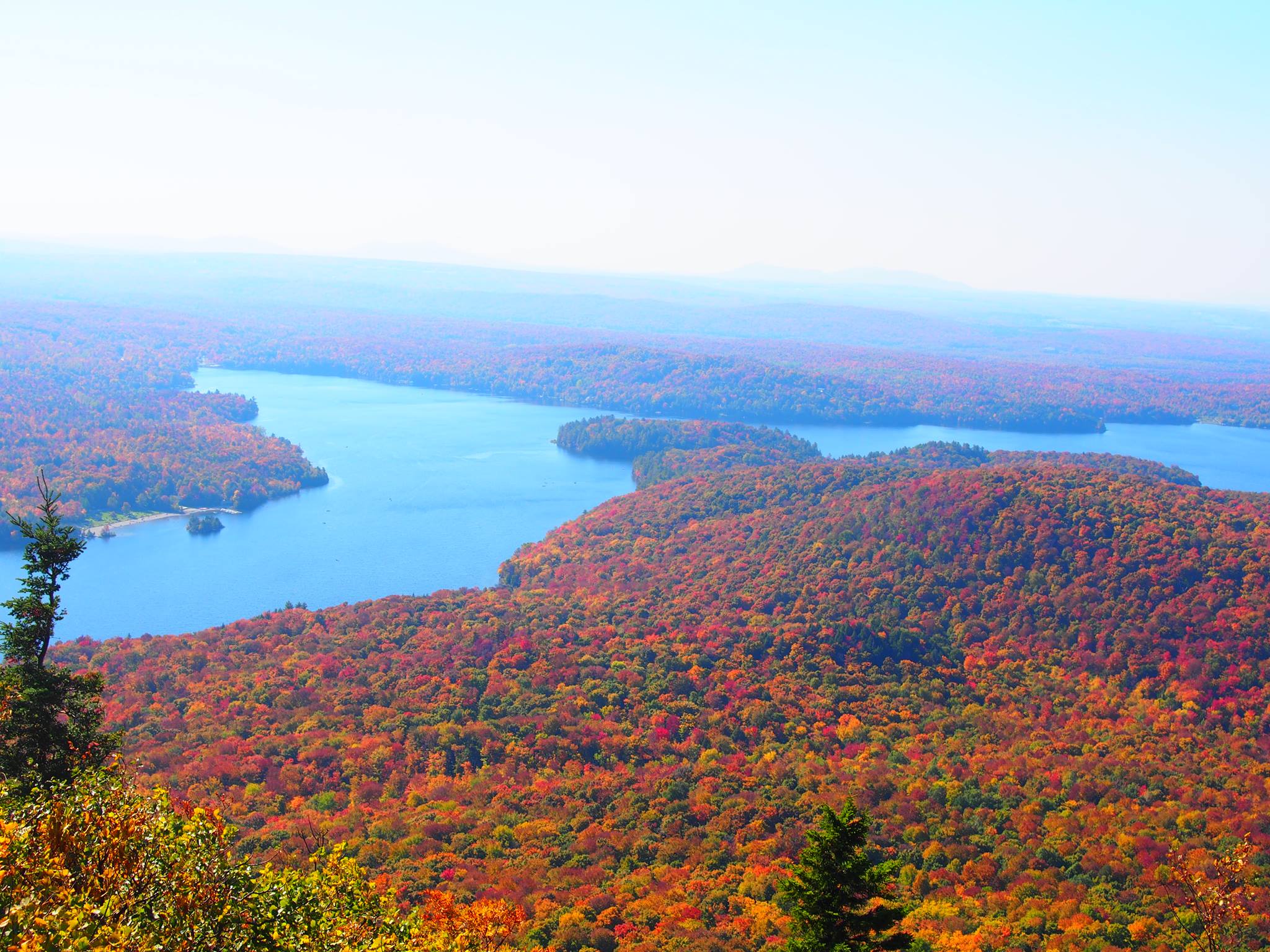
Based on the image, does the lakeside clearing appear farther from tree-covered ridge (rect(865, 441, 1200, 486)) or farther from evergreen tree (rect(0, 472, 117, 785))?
evergreen tree (rect(0, 472, 117, 785))

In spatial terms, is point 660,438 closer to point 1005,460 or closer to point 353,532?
point 1005,460

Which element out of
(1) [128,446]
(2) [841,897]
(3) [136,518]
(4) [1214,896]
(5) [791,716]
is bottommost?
(3) [136,518]

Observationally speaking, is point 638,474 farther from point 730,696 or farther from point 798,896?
point 798,896

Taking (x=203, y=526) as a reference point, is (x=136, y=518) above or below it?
below

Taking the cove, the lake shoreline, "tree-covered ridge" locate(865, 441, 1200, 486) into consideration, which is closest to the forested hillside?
the lake shoreline

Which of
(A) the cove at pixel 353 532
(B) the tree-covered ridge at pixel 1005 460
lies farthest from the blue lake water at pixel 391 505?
(B) the tree-covered ridge at pixel 1005 460

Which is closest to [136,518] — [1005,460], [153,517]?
[153,517]

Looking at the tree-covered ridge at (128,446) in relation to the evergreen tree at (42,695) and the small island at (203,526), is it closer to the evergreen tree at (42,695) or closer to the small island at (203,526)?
the small island at (203,526)
